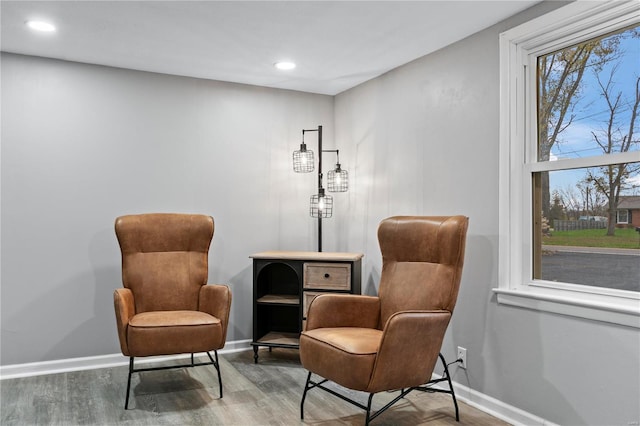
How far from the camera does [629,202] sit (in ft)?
7.75

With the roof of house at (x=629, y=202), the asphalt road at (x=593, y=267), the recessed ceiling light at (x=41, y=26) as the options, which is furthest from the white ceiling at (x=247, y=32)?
the asphalt road at (x=593, y=267)

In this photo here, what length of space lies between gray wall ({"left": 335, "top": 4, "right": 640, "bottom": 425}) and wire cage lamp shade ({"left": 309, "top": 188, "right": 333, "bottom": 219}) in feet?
1.10

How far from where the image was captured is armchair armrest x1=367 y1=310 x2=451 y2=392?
7.73 feet

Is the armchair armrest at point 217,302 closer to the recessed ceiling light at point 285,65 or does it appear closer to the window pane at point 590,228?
the recessed ceiling light at point 285,65

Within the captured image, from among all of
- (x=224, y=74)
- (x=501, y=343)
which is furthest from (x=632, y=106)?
(x=224, y=74)

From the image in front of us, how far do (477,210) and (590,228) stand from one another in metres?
0.65

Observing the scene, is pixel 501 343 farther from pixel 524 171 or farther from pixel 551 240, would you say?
pixel 524 171

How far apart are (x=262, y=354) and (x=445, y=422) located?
1758 millimetres

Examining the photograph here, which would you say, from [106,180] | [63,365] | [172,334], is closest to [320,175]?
[106,180]

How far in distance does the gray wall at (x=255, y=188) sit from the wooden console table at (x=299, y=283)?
0.98 ft

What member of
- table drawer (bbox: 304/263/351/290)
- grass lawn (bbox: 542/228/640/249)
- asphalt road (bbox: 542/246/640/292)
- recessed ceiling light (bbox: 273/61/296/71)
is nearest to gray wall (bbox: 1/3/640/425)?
asphalt road (bbox: 542/246/640/292)

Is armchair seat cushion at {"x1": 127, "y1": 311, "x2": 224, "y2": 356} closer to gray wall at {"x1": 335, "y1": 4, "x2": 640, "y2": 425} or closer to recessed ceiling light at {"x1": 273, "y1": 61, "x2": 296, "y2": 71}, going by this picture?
gray wall at {"x1": 335, "y1": 4, "x2": 640, "y2": 425}

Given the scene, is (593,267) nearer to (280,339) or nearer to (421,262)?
(421,262)

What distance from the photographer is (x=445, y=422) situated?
2699mm
